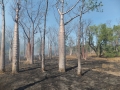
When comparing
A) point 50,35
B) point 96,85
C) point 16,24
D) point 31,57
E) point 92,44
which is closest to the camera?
point 96,85

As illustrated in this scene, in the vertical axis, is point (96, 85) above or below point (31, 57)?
below

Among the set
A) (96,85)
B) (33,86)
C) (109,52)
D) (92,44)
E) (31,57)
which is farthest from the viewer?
(92,44)

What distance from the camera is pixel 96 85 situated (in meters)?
8.52

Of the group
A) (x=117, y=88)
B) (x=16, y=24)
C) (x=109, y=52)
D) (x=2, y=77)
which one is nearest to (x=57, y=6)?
(x=16, y=24)

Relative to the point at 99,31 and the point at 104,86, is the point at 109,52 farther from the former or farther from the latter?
the point at 104,86

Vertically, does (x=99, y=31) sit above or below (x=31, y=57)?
above

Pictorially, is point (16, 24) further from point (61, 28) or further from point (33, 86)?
point (33, 86)

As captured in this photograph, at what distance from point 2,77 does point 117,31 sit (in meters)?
30.9

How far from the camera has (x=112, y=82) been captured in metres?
9.23

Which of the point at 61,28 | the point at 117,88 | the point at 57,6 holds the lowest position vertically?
the point at 117,88

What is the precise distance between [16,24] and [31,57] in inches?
288

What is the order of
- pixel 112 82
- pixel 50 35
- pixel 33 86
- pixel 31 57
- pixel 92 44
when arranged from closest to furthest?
pixel 33 86, pixel 112 82, pixel 31 57, pixel 92 44, pixel 50 35

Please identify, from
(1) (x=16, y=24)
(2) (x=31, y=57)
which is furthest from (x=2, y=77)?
(2) (x=31, y=57)

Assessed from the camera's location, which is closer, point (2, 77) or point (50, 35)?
point (2, 77)
